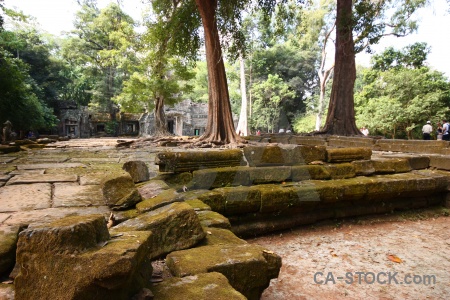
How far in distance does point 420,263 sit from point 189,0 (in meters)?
10.2

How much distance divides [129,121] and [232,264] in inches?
1108

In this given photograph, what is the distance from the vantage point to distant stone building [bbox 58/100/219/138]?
24906 millimetres

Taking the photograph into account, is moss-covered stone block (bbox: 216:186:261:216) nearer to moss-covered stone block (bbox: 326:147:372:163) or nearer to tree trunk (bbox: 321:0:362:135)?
moss-covered stone block (bbox: 326:147:372:163)

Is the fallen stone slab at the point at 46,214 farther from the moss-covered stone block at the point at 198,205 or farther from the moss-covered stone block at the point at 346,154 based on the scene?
the moss-covered stone block at the point at 346,154

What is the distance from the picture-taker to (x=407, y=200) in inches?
152

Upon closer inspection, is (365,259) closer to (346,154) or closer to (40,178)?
(346,154)

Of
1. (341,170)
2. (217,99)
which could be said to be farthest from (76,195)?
(217,99)

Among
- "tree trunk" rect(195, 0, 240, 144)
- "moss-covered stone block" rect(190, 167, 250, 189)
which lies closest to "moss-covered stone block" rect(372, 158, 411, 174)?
"moss-covered stone block" rect(190, 167, 250, 189)

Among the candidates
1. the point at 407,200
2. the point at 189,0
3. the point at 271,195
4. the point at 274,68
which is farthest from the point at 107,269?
the point at 274,68

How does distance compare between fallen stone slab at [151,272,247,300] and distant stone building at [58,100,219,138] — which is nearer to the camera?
fallen stone slab at [151,272,247,300]

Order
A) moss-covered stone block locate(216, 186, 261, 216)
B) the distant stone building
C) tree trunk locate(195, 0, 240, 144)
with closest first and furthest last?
moss-covered stone block locate(216, 186, 261, 216) → tree trunk locate(195, 0, 240, 144) → the distant stone building

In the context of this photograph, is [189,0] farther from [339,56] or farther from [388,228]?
[388,228]

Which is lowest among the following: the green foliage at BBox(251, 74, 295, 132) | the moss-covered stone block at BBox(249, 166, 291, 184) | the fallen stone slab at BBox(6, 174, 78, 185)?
the fallen stone slab at BBox(6, 174, 78, 185)

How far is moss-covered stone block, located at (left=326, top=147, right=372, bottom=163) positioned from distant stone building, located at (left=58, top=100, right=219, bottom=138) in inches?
863
